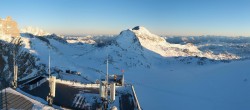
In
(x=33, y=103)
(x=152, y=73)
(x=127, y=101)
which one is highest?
(x=33, y=103)

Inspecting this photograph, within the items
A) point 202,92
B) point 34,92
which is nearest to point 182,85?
point 202,92

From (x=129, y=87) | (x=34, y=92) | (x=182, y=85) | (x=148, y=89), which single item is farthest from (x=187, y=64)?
(x=34, y=92)

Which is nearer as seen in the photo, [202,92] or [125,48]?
[202,92]

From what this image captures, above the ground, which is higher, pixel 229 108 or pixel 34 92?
pixel 34 92

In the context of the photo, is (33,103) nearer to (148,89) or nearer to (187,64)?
(148,89)

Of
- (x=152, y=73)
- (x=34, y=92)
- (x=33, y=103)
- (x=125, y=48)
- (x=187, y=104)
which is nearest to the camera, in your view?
(x=33, y=103)

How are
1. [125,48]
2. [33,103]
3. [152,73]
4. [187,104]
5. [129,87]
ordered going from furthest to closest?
[125,48]
[152,73]
[187,104]
[129,87]
[33,103]

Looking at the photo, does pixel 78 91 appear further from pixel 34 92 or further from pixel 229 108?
pixel 229 108
